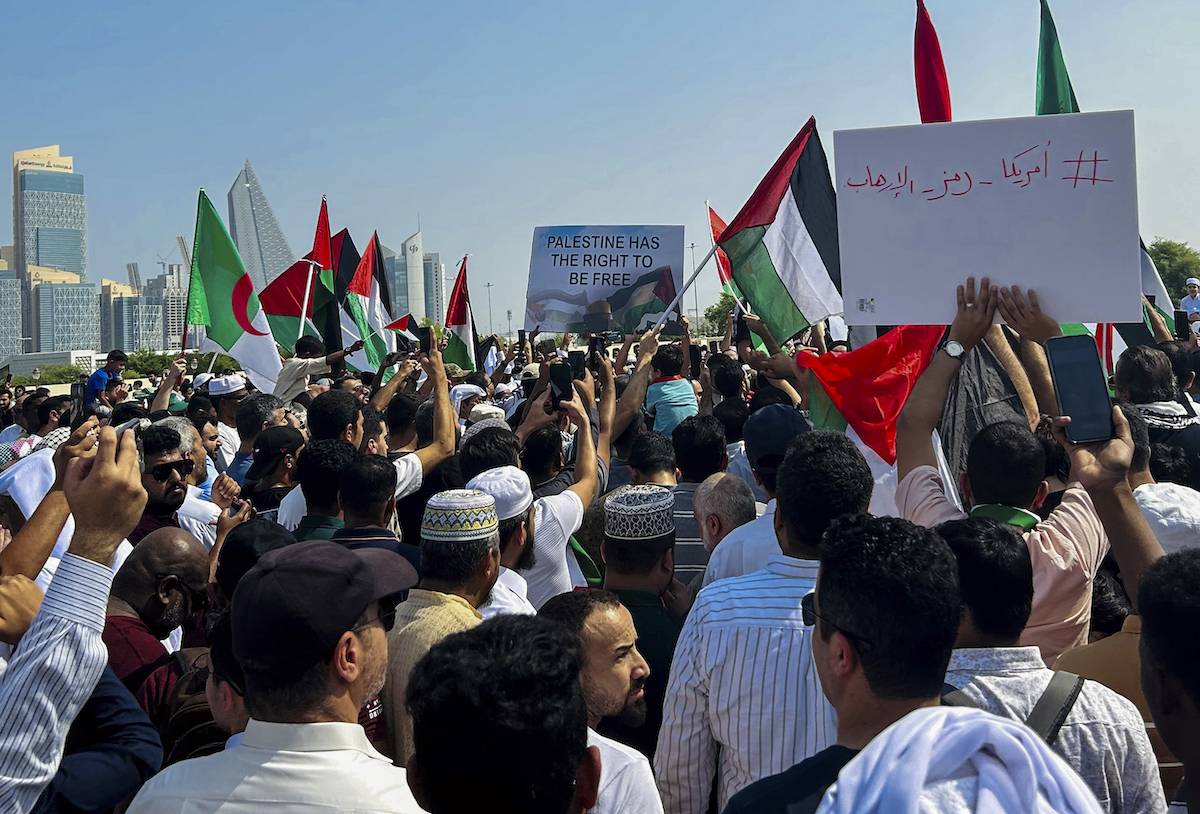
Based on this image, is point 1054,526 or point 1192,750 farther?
point 1054,526

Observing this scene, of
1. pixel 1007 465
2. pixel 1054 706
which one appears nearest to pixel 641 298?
pixel 1007 465

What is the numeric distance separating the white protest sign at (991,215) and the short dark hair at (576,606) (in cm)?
169

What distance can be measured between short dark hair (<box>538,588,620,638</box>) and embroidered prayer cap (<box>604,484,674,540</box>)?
557 mm

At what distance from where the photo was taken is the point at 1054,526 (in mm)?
3504

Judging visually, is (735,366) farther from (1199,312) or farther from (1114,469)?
(1199,312)

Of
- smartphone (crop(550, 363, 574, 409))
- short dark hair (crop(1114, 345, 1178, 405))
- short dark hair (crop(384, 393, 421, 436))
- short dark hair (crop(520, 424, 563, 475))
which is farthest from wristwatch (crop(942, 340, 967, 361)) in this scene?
short dark hair (crop(384, 393, 421, 436))

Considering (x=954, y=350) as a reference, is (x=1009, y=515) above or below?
below

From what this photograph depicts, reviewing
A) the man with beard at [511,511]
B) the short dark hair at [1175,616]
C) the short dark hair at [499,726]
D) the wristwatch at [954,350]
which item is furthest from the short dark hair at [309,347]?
the short dark hair at [1175,616]

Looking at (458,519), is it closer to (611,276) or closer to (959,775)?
(959,775)

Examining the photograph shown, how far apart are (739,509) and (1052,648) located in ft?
4.65

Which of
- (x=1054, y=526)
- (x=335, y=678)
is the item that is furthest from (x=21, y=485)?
(x=1054, y=526)

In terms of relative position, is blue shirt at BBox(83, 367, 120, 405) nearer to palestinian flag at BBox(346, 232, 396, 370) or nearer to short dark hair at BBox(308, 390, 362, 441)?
palestinian flag at BBox(346, 232, 396, 370)

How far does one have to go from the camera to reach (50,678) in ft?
8.22

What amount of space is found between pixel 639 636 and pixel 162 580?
5.32ft
